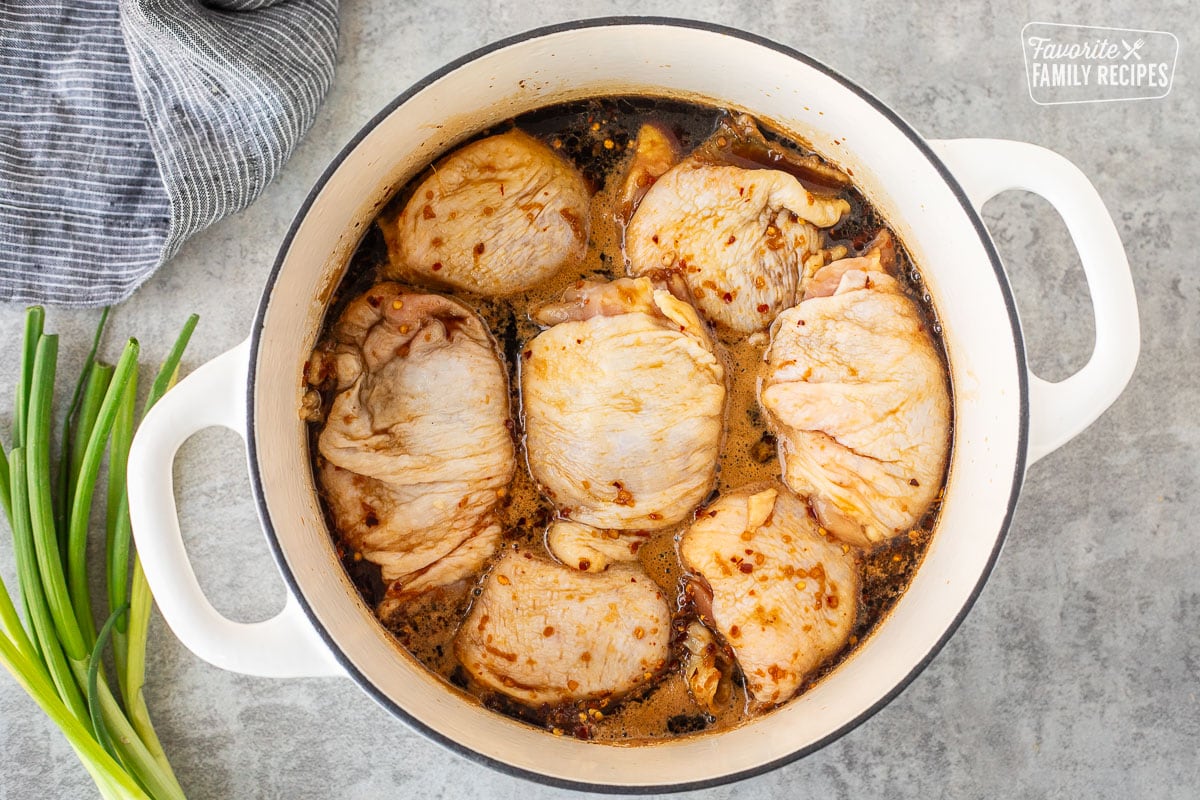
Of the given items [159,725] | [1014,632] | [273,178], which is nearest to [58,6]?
[273,178]

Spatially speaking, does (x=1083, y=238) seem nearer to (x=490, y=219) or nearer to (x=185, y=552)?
(x=490, y=219)

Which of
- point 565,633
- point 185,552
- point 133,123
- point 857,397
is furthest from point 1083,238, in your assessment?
point 133,123

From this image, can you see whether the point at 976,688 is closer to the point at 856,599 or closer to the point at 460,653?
the point at 856,599

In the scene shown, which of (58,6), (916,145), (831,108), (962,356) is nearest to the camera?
(916,145)

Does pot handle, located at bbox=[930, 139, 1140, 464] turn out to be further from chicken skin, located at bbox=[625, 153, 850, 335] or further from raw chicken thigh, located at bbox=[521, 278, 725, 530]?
raw chicken thigh, located at bbox=[521, 278, 725, 530]

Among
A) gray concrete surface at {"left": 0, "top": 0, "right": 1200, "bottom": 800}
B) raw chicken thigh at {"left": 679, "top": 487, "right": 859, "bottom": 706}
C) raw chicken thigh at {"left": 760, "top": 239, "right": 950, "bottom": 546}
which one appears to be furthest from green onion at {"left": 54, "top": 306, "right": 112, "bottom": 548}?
raw chicken thigh at {"left": 760, "top": 239, "right": 950, "bottom": 546}
